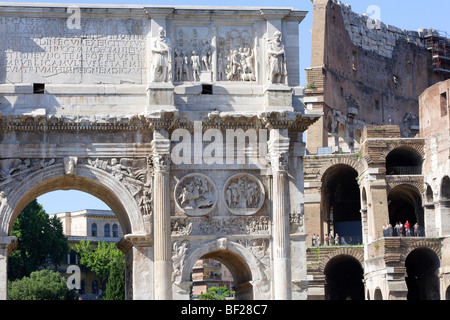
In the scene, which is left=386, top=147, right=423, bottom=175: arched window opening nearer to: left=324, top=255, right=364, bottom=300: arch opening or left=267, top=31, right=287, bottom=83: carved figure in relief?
left=324, top=255, right=364, bottom=300: arch opening

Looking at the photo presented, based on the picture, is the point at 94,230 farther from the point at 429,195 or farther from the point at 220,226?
the point at 220,226

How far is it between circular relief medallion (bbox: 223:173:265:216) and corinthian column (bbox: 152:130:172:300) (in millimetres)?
1750

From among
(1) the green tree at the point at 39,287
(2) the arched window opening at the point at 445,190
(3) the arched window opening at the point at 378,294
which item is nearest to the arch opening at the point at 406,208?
Answer: (2) the arched window opening at the point at 445,190

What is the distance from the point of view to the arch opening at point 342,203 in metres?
55.8

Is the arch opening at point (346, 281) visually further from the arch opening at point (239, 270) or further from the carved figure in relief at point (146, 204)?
the carved figure in relief at point (146, 204)

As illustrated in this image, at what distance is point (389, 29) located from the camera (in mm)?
70750

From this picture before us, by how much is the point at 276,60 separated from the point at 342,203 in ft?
102

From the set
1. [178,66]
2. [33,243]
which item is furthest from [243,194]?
[33,243]

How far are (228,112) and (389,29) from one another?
44622mm

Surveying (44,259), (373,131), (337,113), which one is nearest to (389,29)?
(337,113)

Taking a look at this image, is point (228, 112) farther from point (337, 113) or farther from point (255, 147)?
point (337, 113)

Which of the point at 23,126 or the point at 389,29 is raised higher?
the point at 389,29

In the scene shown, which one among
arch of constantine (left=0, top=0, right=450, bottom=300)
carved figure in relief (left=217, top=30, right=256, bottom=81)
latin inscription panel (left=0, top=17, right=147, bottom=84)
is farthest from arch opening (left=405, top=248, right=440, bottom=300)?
latin inscription panel (left=0, top=17, right=147, bottom=84)

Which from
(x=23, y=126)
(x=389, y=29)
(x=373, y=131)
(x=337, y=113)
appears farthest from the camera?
(x=389, y=29)
